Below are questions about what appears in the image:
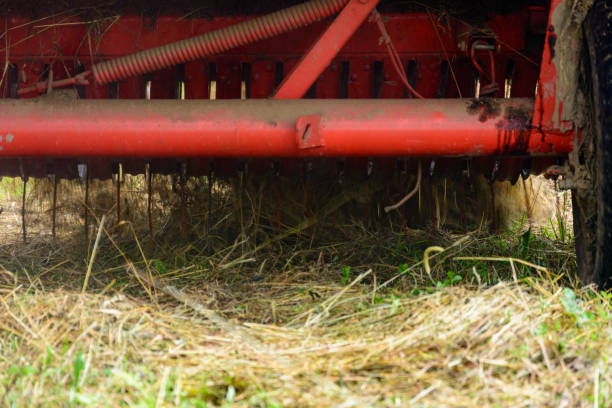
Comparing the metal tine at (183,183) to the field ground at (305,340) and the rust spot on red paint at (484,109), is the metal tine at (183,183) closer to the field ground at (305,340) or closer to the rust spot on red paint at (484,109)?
the field ground at (305,340)

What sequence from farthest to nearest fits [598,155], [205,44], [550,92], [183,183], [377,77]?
1. [183,183]
2. [377,77]
3. [205,44]
4. [550,92]
5. [598,155]

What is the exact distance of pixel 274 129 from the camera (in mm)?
1875

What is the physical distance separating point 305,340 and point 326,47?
2.91 ft

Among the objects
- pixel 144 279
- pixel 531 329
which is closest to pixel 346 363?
pixel 531 329

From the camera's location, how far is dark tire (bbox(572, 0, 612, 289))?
1678 millimetres

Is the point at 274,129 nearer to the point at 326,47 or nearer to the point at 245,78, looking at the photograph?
the point at 326,47

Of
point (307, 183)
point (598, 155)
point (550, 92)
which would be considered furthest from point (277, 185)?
point (598, 155)

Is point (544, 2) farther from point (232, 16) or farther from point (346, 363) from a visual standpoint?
point (346, 363)

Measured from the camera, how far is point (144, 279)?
6.89 ft

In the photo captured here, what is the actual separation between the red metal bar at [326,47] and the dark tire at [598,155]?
63 centimetres

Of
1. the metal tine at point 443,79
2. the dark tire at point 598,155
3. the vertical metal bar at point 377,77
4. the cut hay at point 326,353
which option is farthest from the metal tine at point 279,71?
the dark tire at point 598,155

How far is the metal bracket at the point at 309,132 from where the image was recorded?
1857 millimetres

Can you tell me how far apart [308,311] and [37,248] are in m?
1.50

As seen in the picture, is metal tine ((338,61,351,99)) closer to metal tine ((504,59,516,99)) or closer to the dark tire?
metal tine ((504,59,516,99))
